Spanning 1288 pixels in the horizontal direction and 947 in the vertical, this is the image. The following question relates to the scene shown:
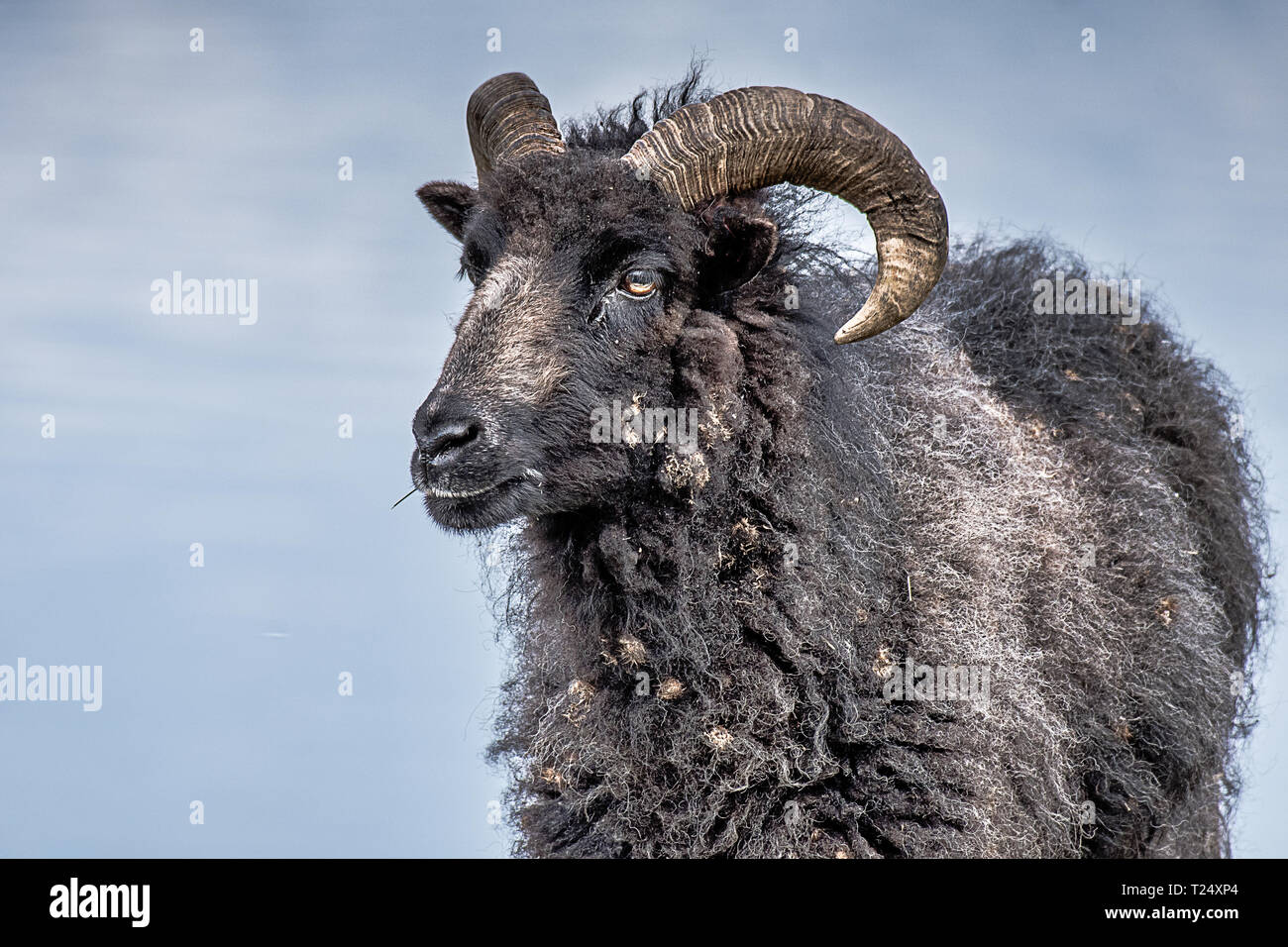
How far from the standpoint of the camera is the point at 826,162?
20.4ft

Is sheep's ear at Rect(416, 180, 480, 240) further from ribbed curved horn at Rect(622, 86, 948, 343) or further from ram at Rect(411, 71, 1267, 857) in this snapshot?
ribbed curved horn at Rect(622, 86, 948, 343)

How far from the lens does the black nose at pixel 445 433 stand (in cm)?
557

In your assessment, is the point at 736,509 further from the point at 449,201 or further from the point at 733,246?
the point at 449,201

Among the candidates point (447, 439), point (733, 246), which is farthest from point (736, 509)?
point (447, 439)

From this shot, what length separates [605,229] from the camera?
590cm

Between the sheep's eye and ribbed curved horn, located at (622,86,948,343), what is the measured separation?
453mm

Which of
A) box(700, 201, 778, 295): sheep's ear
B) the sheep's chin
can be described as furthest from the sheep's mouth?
box(700, 201, 778, 295): sheep's ear

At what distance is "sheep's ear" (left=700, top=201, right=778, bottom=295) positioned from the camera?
5.96 meters

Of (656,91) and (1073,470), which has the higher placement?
(656,91)

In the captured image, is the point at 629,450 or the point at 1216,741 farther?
the point at 1216,741

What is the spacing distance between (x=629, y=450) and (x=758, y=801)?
1.81m
